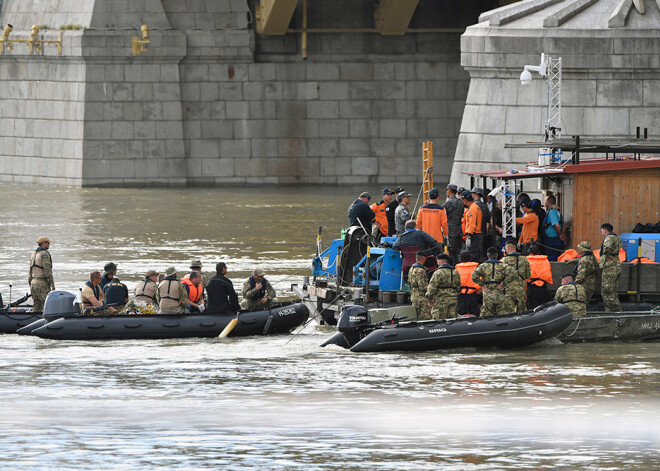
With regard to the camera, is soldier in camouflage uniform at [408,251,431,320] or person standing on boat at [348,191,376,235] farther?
person standing on boat at [348,191,376,235]

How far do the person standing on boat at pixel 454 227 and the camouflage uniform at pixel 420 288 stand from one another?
219cm

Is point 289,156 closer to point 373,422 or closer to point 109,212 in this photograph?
point 109,212

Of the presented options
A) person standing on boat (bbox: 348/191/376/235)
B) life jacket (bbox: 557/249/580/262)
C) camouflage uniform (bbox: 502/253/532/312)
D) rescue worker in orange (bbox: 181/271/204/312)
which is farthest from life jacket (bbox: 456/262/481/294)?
rescue worker in orange (bbox: 181/271/204/312)

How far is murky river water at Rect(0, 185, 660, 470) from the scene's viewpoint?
1670cm

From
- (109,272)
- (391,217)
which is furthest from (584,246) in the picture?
(109,272)

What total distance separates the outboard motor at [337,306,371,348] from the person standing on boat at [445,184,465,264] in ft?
10.1

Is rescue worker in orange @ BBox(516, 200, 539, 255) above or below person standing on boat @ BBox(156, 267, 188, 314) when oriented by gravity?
above

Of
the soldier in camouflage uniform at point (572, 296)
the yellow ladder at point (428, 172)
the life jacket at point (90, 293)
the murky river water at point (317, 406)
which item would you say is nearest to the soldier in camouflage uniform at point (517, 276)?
the soldier in camouflage uniform at point (572, 296)

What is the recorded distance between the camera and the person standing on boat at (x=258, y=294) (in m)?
25.1

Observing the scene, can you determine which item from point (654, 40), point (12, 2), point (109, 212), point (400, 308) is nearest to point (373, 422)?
point (400, 308)

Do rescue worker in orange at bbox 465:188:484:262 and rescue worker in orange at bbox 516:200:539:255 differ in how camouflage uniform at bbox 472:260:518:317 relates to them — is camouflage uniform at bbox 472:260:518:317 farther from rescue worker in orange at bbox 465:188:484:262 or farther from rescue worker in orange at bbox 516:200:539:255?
rescue worker in orange at bbox 516:200:539:255

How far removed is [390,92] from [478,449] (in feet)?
113

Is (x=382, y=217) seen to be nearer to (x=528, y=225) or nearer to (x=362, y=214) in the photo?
(x=362, y=214)

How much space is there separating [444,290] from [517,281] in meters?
1.07
